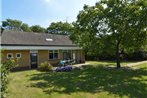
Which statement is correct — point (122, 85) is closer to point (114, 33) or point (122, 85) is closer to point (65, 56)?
point (114, 33)

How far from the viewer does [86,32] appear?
2820 centimetres

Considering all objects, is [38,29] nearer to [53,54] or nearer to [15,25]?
[15,25]

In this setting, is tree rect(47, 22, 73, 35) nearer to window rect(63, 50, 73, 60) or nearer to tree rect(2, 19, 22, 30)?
tree rect(2, 19, 22, 30)

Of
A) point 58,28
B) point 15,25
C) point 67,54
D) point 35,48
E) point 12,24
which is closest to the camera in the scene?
point 35,48

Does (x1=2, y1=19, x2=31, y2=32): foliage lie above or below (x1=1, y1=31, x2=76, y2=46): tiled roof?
above

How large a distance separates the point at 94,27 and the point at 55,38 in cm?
1198

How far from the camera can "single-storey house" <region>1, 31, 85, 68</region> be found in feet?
91.9

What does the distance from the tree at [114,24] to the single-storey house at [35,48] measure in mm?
6451

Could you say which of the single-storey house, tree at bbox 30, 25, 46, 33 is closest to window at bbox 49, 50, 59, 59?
the single-storey house

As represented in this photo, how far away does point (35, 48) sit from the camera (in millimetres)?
30422

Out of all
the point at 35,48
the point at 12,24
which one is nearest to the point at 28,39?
the point at 35,48

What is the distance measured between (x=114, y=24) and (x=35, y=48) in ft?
36.7

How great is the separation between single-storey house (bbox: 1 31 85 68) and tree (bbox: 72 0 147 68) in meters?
6.45

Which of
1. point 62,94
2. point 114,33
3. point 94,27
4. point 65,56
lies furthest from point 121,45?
point 62,94
